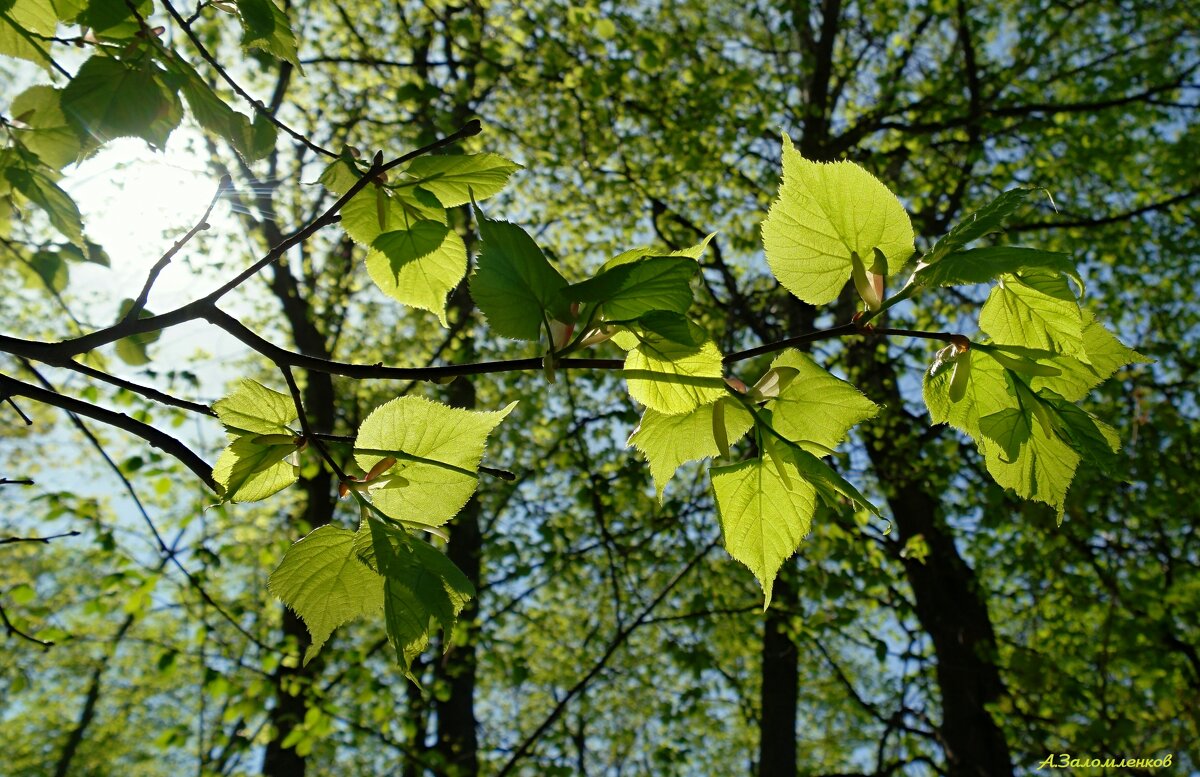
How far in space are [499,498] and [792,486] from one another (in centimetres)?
792

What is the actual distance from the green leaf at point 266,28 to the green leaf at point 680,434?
2.55 feet

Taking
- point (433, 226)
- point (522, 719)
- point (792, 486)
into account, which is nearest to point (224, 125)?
point (433, 226)

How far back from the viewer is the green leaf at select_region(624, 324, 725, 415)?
772 millimetres

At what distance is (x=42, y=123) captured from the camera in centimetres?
150

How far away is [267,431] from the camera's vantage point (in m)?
0.91

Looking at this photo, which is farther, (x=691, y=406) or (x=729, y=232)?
(x=729, y=232)

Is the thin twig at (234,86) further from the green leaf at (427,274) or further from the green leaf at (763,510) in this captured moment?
the green leaf at (763,510)

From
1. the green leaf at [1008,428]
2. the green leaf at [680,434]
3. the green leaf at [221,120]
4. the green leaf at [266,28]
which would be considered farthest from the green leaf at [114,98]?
the green leaf at [1008,428]

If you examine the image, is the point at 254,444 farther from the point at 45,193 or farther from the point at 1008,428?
the point at 45,193

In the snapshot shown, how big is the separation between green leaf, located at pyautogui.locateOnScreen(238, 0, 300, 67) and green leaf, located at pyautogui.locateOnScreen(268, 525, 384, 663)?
74cm

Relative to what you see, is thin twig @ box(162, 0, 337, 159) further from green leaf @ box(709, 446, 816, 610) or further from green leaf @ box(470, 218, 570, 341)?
green leaf @ box(709, 446, 816, 610)

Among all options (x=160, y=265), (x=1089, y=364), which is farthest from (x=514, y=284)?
(x=1089, y=364)

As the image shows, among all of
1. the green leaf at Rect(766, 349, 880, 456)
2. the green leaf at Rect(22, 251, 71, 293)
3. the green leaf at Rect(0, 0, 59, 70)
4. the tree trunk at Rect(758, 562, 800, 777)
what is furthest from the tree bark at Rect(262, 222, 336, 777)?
the green leaf at Rect(766, 349, 880, 456)

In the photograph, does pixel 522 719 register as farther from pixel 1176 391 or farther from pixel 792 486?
pixel 792 486
